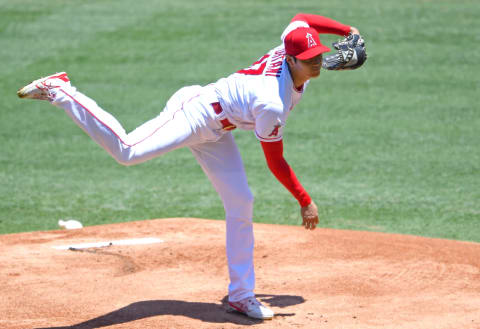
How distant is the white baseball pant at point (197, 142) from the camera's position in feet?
14.4

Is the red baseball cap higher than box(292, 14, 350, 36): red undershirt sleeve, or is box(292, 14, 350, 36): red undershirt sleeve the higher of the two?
box(292, 14, 350, 36): red undershirt sleeve

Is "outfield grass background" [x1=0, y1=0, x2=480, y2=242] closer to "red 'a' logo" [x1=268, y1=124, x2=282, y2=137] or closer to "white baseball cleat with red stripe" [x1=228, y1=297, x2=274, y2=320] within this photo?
"white baseball cleat with red stripe" [x1=228, y1=297, x2=274, y2=320]

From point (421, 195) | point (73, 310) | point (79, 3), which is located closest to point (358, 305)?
point (73, 310)

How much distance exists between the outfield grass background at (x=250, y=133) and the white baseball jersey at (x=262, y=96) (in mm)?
2968

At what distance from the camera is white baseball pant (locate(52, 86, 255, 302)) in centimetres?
438

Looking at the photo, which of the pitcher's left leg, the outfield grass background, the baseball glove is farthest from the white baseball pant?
the outfield grass background

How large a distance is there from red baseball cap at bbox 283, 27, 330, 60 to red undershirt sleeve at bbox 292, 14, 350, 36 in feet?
1.81

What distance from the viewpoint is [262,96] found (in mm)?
4273

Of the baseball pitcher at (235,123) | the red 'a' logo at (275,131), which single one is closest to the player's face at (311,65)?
the baseball pitcher at (235,123)

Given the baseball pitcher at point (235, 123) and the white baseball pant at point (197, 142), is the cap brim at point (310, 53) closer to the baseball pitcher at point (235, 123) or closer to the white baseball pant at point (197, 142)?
the baseball pitcher at point (235, 123)

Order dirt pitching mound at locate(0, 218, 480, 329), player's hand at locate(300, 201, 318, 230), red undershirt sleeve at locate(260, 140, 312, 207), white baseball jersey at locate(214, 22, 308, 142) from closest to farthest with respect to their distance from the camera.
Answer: white baseball jersey at locate(214, 22, 308, 142)
red undershirt sleeve at locate(260, 140, 312, 207)
player's hand at locate(300, 201, 318, 230)
dirt pitching mound at locate(0, 218, 480, 329)

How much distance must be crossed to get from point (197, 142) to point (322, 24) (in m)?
1.19

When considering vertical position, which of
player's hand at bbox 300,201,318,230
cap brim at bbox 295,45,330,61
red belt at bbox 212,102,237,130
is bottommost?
player's hand at bbox 300,201,318,230

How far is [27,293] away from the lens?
16.6 ft
